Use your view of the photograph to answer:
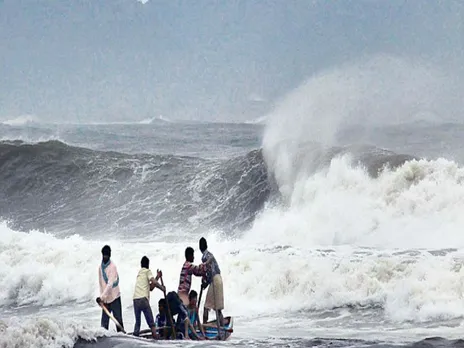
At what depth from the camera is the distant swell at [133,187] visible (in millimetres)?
26156

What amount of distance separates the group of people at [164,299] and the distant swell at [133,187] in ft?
40.3

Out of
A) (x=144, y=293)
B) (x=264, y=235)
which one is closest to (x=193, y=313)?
(x=144, y=293)

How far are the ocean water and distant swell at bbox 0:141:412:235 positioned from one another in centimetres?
8

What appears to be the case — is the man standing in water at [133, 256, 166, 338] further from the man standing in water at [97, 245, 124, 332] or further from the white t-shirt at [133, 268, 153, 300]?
the man standing in water at [97, 245, 124, 332]

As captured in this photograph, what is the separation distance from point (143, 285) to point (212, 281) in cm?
96

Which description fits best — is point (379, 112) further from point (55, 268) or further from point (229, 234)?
point (55, 268)

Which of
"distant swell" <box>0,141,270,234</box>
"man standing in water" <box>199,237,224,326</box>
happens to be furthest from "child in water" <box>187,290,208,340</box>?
"distant swell" <box>0,141,270,234</box>

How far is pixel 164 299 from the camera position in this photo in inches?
434

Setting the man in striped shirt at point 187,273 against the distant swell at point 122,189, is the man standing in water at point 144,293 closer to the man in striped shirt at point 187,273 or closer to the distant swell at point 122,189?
the man in striped shirt at point 187,273

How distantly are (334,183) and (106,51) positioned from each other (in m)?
124

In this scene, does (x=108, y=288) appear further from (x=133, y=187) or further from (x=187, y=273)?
(x=133, y=187)

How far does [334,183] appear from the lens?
23250mm

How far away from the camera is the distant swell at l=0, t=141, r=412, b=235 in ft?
85.8

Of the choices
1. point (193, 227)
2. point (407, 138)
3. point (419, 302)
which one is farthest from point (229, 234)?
point (407, 138)
